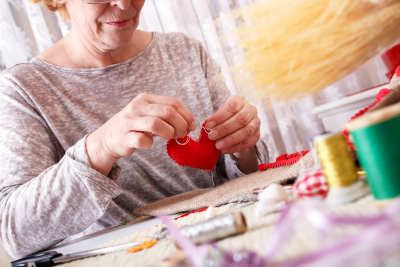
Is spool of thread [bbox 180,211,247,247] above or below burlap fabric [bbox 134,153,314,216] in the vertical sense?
above

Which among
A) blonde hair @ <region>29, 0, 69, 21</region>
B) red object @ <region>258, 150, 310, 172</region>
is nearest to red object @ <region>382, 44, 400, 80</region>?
red object @ <region>258, 150, 310, 172</region>

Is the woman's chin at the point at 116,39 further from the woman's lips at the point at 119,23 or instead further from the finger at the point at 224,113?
the finger at the point at 224,113

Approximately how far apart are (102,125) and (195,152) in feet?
0.85

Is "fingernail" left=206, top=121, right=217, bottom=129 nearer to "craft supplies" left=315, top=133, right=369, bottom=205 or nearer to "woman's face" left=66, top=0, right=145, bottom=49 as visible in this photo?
"woman's face" left=66, top=0, right=145, bottom=49

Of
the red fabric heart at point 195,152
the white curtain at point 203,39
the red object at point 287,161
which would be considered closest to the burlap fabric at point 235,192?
the red object at point 287,161

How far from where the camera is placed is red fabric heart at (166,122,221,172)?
2.84 feet

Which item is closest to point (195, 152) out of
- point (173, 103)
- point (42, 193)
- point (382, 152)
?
point (173, 103)

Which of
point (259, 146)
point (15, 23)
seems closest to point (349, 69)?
point (259, 146)

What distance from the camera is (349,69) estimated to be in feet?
1.31

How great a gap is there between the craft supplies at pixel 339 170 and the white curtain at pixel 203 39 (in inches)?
54.1

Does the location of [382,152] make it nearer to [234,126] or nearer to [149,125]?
[149,125]

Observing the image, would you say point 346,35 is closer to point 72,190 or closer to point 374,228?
point 374,228

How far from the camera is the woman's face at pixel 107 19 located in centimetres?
91

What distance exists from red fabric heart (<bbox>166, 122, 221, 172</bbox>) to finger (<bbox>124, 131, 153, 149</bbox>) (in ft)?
0.56
